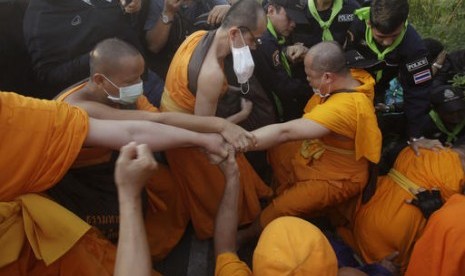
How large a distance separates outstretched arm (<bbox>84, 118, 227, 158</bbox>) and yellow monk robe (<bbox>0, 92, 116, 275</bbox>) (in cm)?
9

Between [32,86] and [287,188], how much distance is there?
221 centimetres

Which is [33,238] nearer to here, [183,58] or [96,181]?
[96,181]

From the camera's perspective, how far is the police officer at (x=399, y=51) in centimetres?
320

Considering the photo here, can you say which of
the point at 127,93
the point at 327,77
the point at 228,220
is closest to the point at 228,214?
the point at 228,220

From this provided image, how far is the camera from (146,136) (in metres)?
2.28

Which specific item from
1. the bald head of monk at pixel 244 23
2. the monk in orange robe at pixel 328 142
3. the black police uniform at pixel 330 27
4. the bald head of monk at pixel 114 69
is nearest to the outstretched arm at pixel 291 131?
the monk in orange robe at pixel 328 142

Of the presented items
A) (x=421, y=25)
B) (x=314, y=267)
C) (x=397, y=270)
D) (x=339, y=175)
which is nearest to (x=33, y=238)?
(x=314, y=267)

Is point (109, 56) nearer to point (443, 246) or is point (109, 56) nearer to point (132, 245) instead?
point (132, 245)

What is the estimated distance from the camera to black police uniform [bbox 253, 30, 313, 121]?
11.6 ft

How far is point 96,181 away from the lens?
2605 millimetres

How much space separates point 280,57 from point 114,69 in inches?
65.3

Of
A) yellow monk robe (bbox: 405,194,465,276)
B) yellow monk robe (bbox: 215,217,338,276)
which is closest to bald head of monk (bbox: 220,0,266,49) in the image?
yellow monk robe (bbox: 215,217,338,276)

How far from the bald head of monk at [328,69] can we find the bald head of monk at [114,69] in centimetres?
123

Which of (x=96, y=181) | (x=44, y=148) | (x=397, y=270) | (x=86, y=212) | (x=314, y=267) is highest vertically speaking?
(x=44, y=148)
